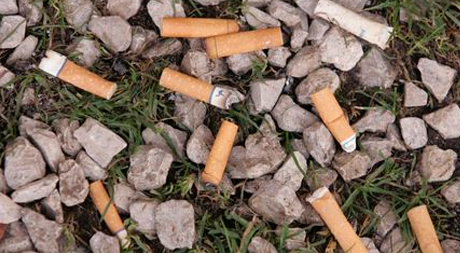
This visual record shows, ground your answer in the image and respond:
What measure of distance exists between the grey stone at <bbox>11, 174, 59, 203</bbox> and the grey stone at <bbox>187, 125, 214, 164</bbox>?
42 cm

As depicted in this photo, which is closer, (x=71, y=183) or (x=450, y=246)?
(x=71, y=183)

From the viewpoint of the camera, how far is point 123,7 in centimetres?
239

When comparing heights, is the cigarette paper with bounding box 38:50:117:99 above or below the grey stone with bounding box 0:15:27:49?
below

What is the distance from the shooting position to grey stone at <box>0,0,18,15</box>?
2324 mm

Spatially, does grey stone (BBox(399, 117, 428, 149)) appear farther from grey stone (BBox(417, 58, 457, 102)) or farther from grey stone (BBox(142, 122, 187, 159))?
grey stone (BBox(142, 122, 187, 159))

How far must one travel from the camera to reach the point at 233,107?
7.87ft

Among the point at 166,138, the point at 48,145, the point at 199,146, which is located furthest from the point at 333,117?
the point at 48,145

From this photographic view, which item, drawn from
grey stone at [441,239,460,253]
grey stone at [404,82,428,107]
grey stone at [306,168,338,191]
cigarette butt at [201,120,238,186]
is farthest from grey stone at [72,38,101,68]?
grey stone at [441,239,460,253]

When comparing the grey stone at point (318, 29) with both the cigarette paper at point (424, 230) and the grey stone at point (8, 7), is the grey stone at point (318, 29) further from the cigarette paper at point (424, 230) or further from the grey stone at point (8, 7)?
the grey stone at point (8, 7)

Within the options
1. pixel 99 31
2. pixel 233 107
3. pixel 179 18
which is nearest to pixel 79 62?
pixel 99 31

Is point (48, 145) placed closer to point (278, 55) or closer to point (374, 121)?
point (278, 55)

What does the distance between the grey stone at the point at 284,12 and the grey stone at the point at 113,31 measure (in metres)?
0.47

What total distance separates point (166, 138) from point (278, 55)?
0.45 meters

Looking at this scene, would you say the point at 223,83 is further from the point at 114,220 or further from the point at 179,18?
the point at 114,220
